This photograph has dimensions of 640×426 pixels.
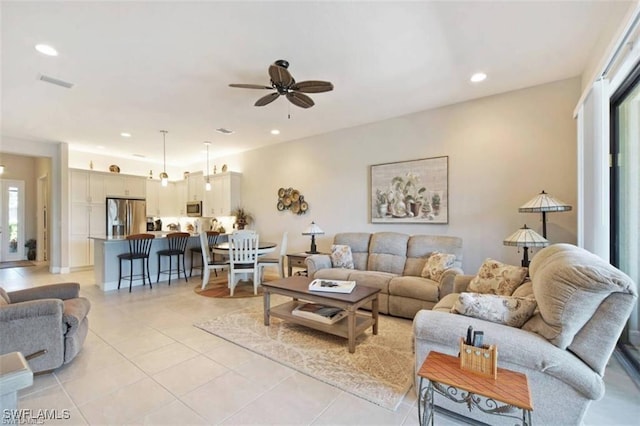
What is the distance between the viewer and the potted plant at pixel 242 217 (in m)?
6.74

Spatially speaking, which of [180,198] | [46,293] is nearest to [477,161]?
[46,293]

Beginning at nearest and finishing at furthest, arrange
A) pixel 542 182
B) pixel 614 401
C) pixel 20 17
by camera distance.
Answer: pixel 614 401, pixel 20 17, pixel 542 182

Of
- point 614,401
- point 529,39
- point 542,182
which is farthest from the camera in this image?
point 542,182

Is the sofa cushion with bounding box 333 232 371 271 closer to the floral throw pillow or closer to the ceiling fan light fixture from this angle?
the floral throw pillow

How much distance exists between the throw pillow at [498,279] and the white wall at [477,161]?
1.28 metres

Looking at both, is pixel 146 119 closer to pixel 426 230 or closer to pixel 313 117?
pixel 313 117

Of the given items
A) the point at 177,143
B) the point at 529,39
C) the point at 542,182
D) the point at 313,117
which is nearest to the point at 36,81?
the point at 177,143

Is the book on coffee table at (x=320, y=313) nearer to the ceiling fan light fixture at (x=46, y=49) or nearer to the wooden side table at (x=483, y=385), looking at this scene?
the wooden side table at (x=483, y=385)

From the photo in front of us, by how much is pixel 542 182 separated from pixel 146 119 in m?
5.75

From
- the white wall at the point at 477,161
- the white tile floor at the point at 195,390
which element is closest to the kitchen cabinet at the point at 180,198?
the white wall at the point at 477,161

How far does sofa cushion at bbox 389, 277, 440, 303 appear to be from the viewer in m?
3.36

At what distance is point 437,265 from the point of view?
368cm

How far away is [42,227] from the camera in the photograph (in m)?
8.33

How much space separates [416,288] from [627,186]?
2.15 m
